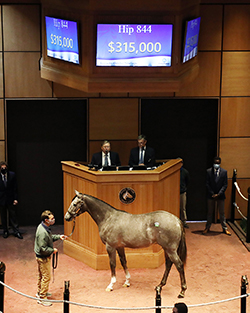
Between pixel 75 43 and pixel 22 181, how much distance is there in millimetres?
3553

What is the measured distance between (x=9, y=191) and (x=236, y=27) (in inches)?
225

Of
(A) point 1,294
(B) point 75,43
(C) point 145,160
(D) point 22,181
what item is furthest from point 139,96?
(A) point 1,294

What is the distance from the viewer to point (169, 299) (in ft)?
25.2

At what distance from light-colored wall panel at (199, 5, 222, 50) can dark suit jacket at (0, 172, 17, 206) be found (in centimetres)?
469

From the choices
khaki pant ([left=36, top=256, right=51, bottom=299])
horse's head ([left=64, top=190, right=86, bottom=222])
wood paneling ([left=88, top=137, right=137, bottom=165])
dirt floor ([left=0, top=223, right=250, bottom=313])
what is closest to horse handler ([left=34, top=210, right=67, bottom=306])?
khaki pant ([left=36, top=256, right=51, bottom=299])

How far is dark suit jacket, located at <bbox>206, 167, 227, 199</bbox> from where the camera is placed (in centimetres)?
1041

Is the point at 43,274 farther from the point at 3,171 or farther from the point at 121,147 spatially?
the point at 121,147

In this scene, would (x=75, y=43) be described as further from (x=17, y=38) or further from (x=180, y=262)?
(x=180, y=262)

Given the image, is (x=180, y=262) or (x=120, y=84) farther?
(x=120, y=84)

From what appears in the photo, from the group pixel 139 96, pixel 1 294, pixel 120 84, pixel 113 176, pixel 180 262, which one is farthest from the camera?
pixel 139 96

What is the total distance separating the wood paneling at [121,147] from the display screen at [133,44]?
7.60 feet

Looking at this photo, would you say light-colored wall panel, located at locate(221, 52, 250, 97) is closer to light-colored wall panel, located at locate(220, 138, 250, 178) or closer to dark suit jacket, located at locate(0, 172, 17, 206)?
light-colored wall panel, located at locate(220, 138, 250, 178)

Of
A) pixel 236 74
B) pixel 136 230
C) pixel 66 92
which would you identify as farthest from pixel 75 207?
pixel 236 74

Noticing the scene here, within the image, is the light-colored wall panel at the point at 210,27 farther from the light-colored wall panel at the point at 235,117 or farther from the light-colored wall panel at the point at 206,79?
the light-colored wall panel at the point at 235,117
